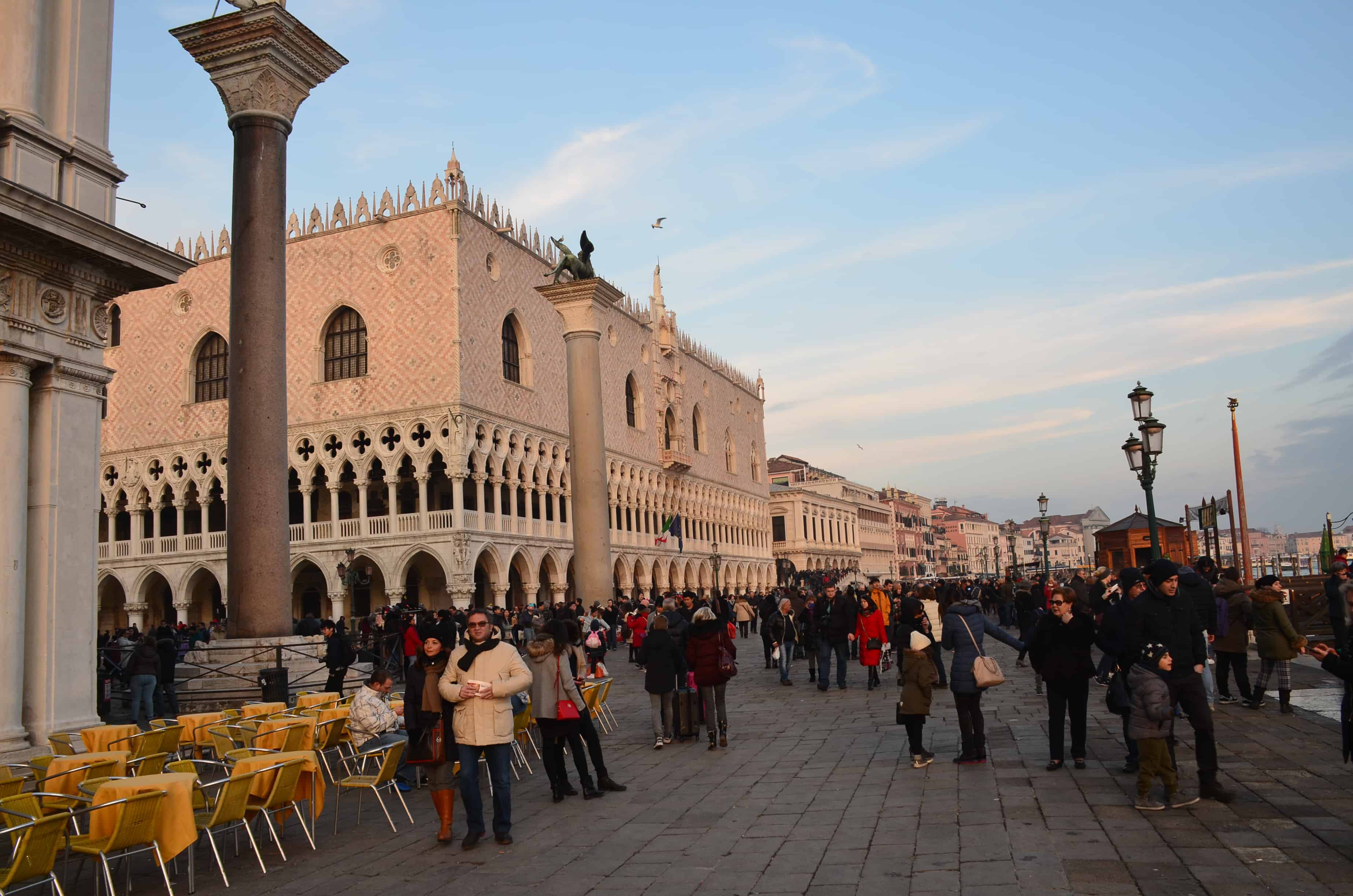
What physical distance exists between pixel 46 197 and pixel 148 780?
5897 millimetres

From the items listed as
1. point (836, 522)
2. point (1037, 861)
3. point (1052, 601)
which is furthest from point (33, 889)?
point (836, 522)

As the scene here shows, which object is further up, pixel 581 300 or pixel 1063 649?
pixel 581 300

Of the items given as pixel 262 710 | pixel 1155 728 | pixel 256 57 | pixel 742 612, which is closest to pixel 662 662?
pixel 262 710

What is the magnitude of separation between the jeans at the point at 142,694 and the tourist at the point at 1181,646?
11206mm

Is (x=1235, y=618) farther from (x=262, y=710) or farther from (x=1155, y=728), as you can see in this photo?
(x=262, y=710)

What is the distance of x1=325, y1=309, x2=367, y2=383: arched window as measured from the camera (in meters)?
35.8

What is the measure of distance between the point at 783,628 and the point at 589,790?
8701 millimetres

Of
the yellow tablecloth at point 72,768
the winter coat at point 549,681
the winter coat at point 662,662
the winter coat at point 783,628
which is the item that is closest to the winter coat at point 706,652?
the winter coat at point 662,662

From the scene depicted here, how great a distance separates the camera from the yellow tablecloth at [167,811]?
17.4 ft

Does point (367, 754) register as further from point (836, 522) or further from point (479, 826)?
point (836, 522)

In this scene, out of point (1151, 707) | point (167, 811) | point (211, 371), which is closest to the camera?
point (167, 811)

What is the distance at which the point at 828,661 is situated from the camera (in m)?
14.8

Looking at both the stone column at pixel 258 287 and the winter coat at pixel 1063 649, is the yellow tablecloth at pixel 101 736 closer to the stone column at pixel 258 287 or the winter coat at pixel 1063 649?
the stone column at pixel 258 287

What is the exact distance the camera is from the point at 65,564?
989 centimetres
